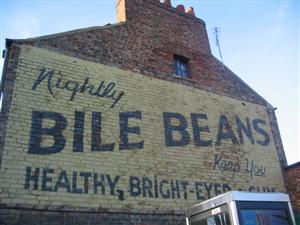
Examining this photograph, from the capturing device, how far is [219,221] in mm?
5484

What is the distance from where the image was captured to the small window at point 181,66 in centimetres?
1053

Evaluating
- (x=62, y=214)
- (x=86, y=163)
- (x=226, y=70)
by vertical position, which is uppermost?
(x=226, y=70)

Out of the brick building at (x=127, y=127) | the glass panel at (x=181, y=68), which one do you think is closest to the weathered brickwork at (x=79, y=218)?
the brick building at (x=127, y=127)

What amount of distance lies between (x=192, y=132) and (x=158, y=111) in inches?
46.9

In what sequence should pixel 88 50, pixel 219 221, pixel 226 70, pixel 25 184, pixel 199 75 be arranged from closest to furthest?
1. pixel 219 221
2. pixel 25 184
3. pixel 88 50
4. pixel 199 75
5. pixel 226 70

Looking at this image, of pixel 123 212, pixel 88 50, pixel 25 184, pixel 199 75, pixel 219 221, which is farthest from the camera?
pixel 199 75

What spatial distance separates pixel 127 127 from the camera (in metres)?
8.17

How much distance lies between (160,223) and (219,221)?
7.54 feet

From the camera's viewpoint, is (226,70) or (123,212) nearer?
(123,212)

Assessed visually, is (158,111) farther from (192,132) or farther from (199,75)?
(199,75)

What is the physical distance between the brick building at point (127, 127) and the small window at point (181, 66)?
0.04m

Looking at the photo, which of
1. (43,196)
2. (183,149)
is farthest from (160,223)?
(43,196)

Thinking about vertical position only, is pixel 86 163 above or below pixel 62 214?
above

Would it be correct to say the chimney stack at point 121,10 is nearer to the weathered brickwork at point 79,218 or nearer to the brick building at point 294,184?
the weathered brickwork at point 79,218
